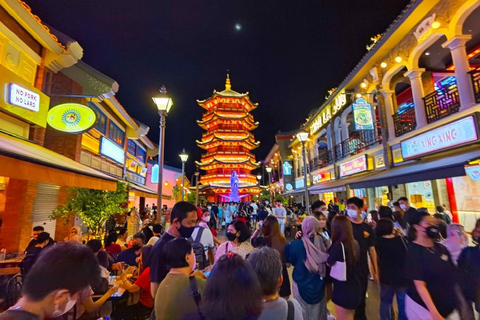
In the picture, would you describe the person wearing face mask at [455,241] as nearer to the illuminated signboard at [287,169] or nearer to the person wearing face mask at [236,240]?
the person wearing face mask at [236,240]

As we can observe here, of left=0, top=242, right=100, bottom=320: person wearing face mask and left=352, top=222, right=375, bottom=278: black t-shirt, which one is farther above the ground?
left=0, top=242, right=100, bottom=320: person wearing face mask

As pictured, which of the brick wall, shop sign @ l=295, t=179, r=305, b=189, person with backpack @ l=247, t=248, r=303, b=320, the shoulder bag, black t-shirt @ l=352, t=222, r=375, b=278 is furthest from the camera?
shop sign @ l=295, t=179, r=305, b=189

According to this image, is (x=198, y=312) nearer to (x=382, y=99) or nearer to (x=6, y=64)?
Result: (x=6, y=64)

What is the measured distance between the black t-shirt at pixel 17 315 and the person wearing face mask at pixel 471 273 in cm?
405

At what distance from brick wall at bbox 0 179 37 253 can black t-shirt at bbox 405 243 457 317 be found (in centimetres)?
→ 1082

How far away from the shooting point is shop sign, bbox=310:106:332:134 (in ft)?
62.4

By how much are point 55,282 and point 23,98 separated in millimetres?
8962

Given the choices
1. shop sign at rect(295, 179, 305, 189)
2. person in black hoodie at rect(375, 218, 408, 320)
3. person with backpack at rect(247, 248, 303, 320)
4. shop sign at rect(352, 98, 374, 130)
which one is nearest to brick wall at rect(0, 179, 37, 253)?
person with backpack at rect(247, 248, 303, 320)

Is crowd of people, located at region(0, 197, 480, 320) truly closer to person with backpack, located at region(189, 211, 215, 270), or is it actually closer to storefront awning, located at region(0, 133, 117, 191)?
person with backpack, located at region(189, 211, 215, 270)

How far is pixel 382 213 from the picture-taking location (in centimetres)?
520

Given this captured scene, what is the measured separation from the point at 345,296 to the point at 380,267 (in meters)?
1.11

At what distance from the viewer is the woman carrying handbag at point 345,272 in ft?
10.5

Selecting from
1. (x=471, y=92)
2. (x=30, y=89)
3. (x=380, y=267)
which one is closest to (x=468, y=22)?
(x=471, y=92)

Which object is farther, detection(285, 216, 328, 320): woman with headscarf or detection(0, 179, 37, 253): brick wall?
detection(0, 179, 37, 253): brick wall
